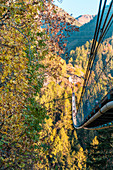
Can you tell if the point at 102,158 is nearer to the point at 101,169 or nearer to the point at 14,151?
the point at 101,169

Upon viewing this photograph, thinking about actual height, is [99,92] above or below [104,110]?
above

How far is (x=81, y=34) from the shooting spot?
176875 millimetres

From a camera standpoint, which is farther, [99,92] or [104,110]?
[99,92]

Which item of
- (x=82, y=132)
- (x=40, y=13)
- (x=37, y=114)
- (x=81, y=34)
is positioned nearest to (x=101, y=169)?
(x=37, y=114)

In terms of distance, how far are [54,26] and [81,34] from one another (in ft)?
607

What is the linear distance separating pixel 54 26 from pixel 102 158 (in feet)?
39.8

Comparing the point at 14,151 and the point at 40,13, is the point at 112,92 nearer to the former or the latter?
the point at 14,151

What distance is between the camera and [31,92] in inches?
135

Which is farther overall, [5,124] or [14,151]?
[14,151]

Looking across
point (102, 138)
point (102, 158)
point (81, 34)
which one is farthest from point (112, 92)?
point (81, 34)

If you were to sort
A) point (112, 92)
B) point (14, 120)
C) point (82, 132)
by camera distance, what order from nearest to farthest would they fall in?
point (112, 92)
point (14, 120)
point (82, 132)

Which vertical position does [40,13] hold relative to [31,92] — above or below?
above

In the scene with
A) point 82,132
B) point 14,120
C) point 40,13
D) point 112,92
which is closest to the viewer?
point 112,92

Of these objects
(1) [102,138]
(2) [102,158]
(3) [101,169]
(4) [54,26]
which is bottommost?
(3) [101,169]
